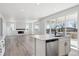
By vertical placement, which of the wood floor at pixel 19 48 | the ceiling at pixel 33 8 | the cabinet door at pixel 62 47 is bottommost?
the wood floor at pixel 19 48

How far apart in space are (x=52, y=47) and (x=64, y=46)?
629 millimetres

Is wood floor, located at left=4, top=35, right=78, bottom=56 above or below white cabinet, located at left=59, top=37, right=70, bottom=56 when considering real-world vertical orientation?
below

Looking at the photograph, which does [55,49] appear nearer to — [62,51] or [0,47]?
[62,51]

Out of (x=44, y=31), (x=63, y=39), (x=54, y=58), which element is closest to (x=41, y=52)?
(x=63, y=39)

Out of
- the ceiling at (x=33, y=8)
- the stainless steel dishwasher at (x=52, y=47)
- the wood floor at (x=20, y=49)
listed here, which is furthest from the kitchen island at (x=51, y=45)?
the ceiling at (x=33, y=8)

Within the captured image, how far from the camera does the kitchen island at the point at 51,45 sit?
→ 295 cm

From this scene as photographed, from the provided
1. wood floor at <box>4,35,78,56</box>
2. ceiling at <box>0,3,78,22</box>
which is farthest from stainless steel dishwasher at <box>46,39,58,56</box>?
ceiling at <box>0,3,78,22</box>

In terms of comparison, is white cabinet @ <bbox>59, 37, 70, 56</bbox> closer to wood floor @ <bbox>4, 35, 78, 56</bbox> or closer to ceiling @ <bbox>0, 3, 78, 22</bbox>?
wood floor @ <bbox>4, 35, 78, 56</bbox>

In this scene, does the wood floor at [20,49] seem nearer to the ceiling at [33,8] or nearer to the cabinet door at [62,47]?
the cabinet door at [62,47]

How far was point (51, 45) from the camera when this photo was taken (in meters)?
3.12

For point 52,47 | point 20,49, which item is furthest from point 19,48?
point 52,47

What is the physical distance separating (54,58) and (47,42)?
2.11 meters

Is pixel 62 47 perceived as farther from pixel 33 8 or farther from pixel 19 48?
pixel 19 48

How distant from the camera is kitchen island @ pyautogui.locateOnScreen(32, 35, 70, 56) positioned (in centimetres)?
295
